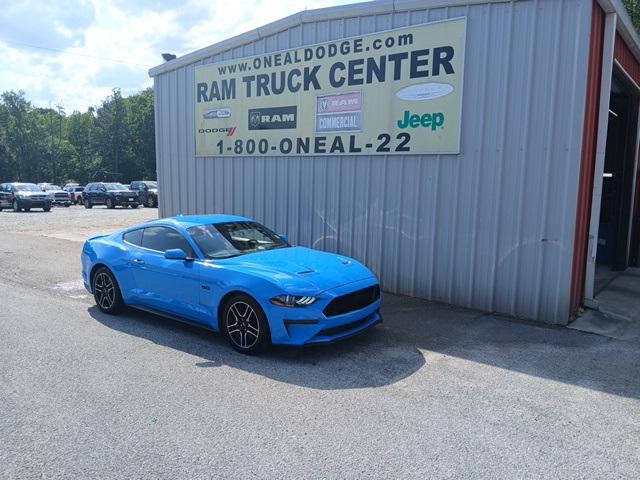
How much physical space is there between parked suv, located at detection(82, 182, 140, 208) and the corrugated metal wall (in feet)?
83.6

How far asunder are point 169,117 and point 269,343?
8692mm

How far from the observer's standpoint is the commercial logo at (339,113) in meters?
8.78

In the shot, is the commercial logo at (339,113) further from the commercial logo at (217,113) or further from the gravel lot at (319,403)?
the gravel lot at (319,403)

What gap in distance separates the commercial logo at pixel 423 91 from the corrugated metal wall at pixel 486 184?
35cm

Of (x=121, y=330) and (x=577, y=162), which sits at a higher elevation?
(x=577, y=162)

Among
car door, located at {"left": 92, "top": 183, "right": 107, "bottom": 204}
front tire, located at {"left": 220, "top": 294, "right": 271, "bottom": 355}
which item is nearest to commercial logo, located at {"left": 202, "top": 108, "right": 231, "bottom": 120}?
front tire, located at {"left": 220, "top": 294, "right": 271, "bottom": 355}

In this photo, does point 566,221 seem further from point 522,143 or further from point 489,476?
point 489,476

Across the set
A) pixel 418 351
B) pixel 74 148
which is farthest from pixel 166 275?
pixel 74 148

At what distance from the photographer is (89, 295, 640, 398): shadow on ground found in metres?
4.88

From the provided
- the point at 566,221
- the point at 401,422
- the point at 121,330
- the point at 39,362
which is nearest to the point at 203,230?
the point at 121,330

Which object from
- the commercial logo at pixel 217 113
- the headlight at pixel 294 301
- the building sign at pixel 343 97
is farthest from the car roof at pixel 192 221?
the commercial logo at pixel 217 113

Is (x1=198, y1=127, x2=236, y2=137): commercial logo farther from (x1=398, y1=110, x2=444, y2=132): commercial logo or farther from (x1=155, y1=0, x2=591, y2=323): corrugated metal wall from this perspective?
(x1=398, y1=110, x2=444, y2=132): commercial logo

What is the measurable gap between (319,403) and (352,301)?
1445 mm

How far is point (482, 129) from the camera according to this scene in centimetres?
744
